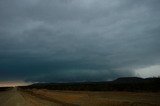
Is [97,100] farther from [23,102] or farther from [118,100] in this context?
[23,102]

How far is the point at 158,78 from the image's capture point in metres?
101

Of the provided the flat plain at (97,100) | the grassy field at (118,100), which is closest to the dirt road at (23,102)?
the flat plain at (97,100)

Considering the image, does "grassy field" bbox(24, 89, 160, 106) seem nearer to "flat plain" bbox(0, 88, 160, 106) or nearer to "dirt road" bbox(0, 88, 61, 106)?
"flat plain" bbox(0, 88, 160, 106)

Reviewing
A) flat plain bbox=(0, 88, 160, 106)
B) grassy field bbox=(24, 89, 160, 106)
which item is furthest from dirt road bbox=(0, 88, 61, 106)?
grassy field bbox=(24, 89, 160, 106)

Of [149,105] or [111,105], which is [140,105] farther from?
[111,105]

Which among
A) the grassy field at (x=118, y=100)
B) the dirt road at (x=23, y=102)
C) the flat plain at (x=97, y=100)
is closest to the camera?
the grassy field at (x=118, y=100)

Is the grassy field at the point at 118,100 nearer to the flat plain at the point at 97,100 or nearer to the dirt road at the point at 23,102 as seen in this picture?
the flat plain at the point at 97,100

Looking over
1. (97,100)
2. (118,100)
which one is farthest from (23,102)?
(118,100)

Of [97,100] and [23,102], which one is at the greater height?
[23,102]

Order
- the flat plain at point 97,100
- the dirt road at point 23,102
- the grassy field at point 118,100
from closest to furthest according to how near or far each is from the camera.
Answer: the grassy field at point 118,100, the flat plain at point 97,100, the dirt road at point 23,102

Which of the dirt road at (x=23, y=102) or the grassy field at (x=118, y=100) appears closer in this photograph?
the grassy field at (x=118, y=100)

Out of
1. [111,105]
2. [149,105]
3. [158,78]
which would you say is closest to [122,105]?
[111,105]

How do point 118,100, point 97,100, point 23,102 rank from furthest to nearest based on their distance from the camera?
point 97,100, point 23,102, point 118,100

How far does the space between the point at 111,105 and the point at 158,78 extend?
65.2 m
